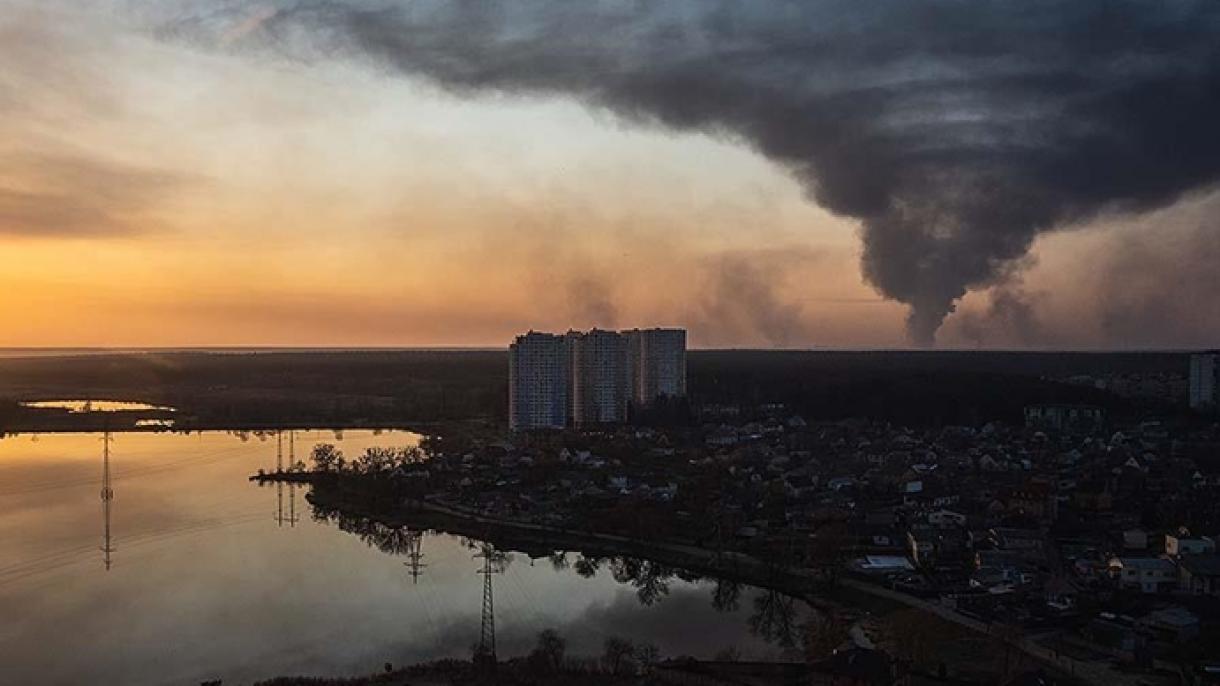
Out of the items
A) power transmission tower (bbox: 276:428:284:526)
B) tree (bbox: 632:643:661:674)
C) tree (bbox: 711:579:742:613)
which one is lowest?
tree (bbox: 711:579:742:613)

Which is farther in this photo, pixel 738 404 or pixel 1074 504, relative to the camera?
pixel 738 404

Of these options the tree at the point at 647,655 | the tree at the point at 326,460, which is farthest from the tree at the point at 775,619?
the tree at the point at 326,460

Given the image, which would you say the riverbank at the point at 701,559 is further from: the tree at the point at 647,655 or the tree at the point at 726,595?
the tree at the point at 647,655

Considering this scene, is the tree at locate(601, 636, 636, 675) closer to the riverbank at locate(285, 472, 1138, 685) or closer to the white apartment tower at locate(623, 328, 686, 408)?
the riverbank at locate(285, 472, 1138, 685)

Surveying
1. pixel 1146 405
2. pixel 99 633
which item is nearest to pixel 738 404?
pixel 1146 405

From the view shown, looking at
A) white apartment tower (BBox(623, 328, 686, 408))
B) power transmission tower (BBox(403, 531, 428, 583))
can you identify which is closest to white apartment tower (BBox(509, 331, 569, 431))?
white apartment tower (BBox(623, 328, 686, 408))

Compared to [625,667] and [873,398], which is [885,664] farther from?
[873,398]

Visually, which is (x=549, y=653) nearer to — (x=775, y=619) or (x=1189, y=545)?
(x=775, y=619)

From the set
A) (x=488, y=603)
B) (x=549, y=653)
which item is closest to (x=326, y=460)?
(x=488, y=603)

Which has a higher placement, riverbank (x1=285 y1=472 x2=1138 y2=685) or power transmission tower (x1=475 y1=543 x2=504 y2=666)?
riverbank (x1=285 y1=472 x2=1138 y2=685)
